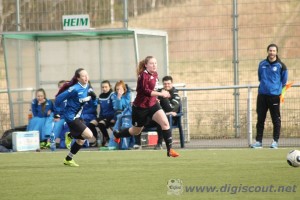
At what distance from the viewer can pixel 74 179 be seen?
12.5 meters

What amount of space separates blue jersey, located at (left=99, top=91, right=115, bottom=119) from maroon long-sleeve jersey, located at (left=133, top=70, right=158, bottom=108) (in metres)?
5.22

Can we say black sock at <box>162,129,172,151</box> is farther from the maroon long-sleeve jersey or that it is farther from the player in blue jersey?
the player in blue jersey

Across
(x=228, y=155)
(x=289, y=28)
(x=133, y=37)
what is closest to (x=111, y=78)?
(x=133, y=37)

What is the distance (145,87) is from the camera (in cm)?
1605

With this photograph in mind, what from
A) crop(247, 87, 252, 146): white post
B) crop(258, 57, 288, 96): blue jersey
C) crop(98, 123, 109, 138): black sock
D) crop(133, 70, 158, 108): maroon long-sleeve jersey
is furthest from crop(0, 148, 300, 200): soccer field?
crop(98, 123, 109, 138): black sock

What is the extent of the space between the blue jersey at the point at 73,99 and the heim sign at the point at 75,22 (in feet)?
21.2

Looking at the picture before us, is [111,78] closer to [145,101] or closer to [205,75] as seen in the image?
[205,75]

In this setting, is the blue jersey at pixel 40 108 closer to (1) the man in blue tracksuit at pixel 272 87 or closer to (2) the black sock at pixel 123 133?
(2) the black sock at pixel 123 133

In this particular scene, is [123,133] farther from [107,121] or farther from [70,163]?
[107,121]

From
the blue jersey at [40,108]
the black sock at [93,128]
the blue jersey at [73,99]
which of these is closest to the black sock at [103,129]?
the black sock at [93,128]

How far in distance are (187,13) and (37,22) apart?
14.0 ft

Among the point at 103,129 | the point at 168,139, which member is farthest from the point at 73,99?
the point at 103,129

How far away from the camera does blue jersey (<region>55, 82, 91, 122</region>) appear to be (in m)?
15.6

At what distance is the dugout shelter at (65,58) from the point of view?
2280 cm
